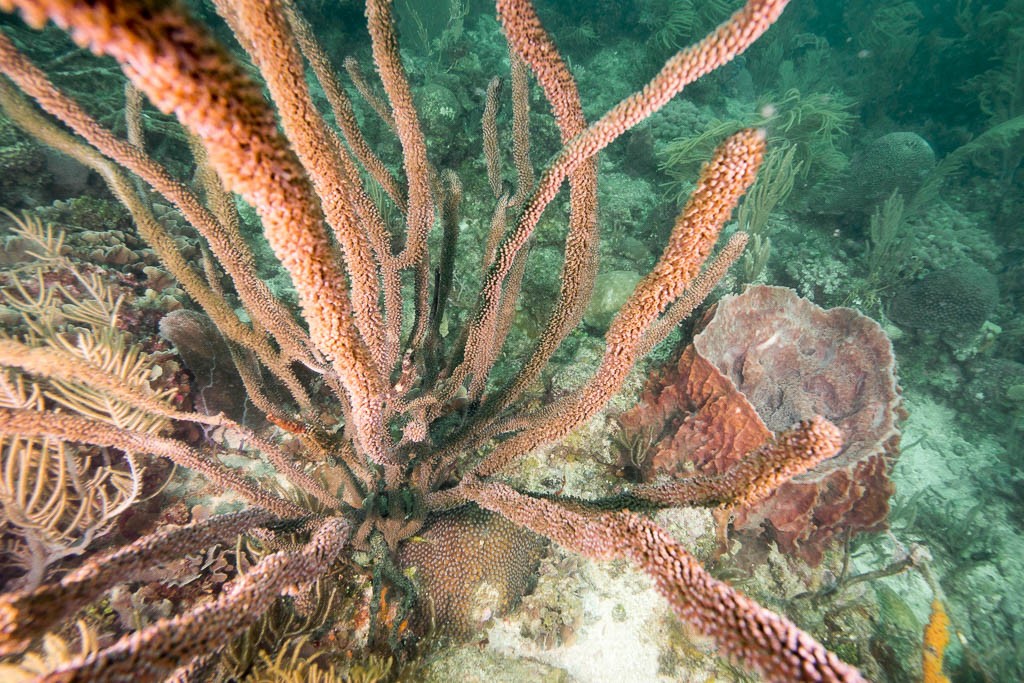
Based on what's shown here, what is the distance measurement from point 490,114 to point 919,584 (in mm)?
4943

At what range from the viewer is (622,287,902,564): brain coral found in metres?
2.89

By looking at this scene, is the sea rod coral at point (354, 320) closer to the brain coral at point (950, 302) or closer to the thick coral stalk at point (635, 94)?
the thick coral stalk at point (635, 94)

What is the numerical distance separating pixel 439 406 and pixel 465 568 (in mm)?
930

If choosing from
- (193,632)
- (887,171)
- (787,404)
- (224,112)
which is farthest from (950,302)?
(193,632)

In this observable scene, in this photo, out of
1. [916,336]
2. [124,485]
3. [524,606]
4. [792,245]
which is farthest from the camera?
[792,245]

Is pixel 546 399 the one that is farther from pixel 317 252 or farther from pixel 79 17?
pixel 79 17

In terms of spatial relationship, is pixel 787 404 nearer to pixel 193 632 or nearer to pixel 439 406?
pixel 439 406

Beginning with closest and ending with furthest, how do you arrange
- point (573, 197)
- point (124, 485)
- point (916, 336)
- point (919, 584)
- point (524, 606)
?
point (573, 197) < point (124, 485) < point (524, 606) < point (919, 584) < point (916, 336)

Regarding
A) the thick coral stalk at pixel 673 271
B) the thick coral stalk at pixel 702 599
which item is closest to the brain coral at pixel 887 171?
the thick coral stalk at pixel 673 271

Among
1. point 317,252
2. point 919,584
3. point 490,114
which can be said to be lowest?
point 919,584

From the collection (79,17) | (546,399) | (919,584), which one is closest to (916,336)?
(919,584)

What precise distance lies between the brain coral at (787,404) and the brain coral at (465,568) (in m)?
1.31

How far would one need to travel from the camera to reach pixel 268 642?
2.04m

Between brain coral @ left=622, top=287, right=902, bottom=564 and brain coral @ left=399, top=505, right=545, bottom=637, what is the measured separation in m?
1.31
